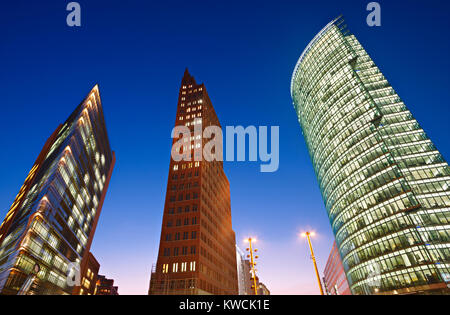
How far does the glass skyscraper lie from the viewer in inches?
2101

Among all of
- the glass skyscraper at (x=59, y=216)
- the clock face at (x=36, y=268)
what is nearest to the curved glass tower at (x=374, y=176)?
the clock face at (x=36, y=268)

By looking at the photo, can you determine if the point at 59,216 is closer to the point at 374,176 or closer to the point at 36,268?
the point at 36,268

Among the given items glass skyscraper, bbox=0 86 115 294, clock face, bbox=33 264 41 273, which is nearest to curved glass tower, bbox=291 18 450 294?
clock face, bbox=33 264 41 273

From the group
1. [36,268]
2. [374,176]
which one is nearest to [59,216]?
[36,268]

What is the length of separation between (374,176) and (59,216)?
94840 mm

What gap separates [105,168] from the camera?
4535 inches

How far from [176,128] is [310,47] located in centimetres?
7867

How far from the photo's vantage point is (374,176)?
257 ft

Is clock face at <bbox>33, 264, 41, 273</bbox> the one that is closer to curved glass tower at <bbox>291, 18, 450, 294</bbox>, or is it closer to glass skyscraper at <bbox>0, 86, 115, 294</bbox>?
glass skyscraper at <bbox>0, 86, 115, 294</bbox>

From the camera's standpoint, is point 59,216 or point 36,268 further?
point 59,216
